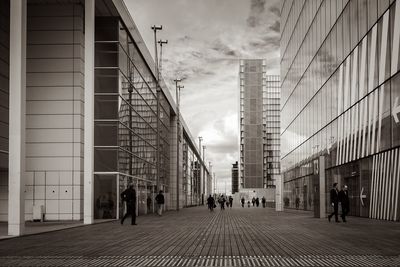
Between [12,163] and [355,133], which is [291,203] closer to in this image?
[355,133]

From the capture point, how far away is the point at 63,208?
29641 mm

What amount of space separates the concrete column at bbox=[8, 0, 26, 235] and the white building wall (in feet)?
37.4

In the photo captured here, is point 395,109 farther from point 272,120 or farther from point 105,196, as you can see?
point 272,120

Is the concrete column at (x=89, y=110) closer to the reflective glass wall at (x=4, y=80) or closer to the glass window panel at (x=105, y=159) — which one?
the glass window panel at (x=105, y=159)

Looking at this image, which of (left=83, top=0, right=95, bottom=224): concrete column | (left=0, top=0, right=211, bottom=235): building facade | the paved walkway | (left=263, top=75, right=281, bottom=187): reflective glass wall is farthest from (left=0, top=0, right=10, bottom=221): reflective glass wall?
(left=263, top=75, right=281, bottom=187): reflective glass wall

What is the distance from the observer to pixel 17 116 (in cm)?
A: 1845

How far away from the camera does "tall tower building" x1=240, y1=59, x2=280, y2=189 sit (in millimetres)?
164000

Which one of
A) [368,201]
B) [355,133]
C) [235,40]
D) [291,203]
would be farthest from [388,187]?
[291,203]

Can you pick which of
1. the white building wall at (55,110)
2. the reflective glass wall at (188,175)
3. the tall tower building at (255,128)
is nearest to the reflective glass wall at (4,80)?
the white building wall at (55,110)

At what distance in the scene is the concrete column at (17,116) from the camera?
1831 centimetres

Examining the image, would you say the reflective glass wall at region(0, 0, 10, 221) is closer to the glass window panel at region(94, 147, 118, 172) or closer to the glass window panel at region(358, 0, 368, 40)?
the glass window panel at region(94, 147, 118, 172)

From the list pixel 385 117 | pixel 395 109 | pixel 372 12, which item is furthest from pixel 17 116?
pixel 372 12

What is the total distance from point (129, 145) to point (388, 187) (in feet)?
Result: 53.7

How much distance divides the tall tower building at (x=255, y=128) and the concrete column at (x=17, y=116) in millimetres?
145948
